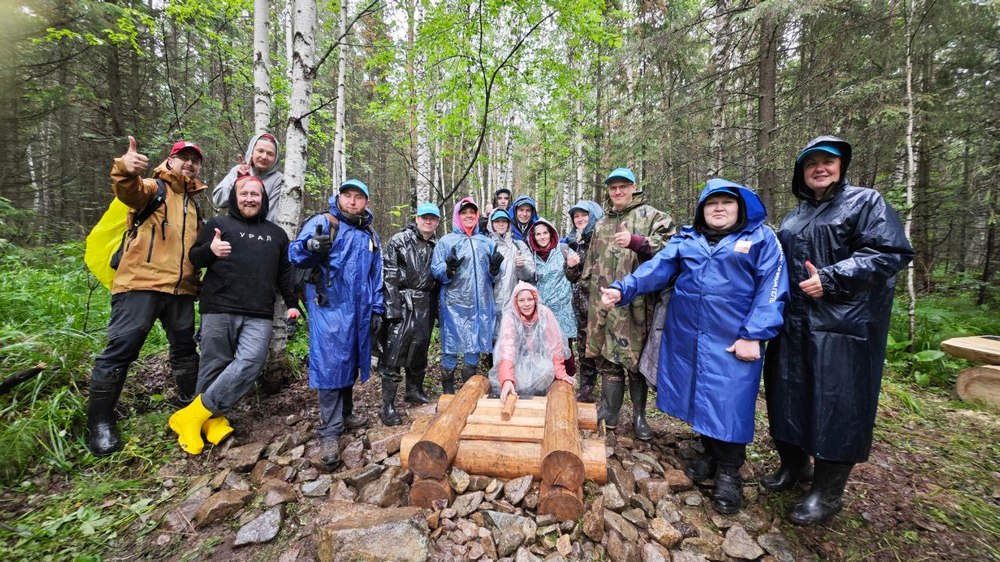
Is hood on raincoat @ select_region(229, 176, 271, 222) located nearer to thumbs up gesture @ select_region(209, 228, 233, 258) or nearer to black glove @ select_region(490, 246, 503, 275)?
thumbs up gesture @ select_region(209, 228, 233, 258)

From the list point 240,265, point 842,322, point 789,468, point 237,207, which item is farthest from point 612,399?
point 237,207

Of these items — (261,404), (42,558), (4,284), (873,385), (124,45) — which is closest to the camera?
(42,558)

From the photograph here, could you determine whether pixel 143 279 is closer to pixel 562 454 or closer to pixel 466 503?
pixel 466 503

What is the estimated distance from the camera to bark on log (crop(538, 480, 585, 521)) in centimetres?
256

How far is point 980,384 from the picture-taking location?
4.82m

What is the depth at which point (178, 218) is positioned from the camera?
3.60 m

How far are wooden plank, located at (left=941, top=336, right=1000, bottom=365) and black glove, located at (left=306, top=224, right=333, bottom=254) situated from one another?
8.21 m

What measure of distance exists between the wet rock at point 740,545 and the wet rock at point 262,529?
325cm

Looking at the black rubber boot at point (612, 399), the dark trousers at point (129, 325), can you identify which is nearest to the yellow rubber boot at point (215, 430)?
the dark trousers at point (129, 325)

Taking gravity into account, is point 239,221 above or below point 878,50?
below

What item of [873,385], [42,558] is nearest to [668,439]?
[873,385]

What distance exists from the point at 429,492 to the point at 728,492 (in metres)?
2.41

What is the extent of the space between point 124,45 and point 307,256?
41.3 feet

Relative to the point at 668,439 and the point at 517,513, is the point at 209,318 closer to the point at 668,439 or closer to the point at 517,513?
the point at 517,513
